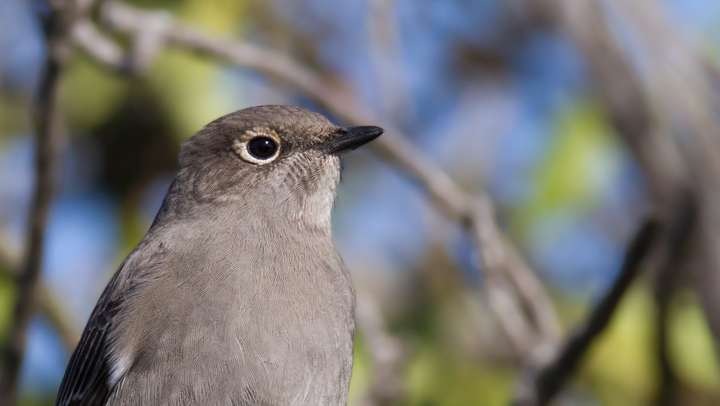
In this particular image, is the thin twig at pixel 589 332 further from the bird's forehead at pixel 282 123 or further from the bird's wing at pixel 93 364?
the bird's wing at pixel 93 364

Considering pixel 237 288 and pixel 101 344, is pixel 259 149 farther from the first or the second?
pixel 101 344

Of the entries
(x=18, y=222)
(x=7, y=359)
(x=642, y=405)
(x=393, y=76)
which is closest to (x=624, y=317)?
(x=642, y=405)

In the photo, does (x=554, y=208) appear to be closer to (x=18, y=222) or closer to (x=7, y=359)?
(x=7, y=359)

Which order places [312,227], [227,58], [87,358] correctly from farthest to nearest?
[227,58]
[312,227]
[87,358]

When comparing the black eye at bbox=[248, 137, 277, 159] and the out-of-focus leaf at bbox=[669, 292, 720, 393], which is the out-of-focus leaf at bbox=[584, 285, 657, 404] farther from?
the black eye at bbox=[248, 137, 277, 159]

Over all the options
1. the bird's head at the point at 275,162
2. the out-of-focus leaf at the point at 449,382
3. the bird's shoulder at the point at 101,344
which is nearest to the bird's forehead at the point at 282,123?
the bird's head at the point at 275,162

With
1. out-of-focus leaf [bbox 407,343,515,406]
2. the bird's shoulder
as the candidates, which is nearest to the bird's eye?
the bird's shoulder

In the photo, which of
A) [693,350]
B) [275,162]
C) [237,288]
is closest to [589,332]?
[693,350]
